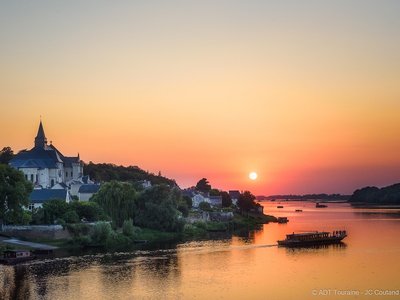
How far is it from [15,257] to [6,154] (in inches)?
3714

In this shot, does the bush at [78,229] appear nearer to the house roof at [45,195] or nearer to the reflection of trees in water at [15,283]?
the house roof at [45,195]

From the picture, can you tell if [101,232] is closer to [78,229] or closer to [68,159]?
[78,229]

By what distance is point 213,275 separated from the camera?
54656 mm

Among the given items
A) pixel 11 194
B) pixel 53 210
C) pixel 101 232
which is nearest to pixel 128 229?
pixel 101 232

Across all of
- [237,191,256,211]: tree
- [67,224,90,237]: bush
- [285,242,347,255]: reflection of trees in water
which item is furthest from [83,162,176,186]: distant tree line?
[285,242,347,255]: reflection of trees in water

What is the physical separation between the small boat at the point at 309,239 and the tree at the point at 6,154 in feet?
285

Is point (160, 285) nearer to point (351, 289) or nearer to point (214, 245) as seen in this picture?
point (351, 289)

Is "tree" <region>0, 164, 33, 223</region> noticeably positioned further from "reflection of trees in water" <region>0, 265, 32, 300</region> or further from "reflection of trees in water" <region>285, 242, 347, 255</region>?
"reflection of trees in water" <region>285, 242, 347, 255</region>

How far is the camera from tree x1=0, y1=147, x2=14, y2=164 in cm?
14625

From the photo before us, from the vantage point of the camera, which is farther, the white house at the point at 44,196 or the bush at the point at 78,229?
the white house at the point at 44,196

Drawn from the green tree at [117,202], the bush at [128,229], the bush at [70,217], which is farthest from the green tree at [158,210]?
the bush at [70,217]

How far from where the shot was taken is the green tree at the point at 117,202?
91.2 m

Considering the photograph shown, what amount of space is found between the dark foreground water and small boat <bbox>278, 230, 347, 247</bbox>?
6080mm

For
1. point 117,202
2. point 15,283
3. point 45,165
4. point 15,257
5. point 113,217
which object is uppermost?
point 45,165
